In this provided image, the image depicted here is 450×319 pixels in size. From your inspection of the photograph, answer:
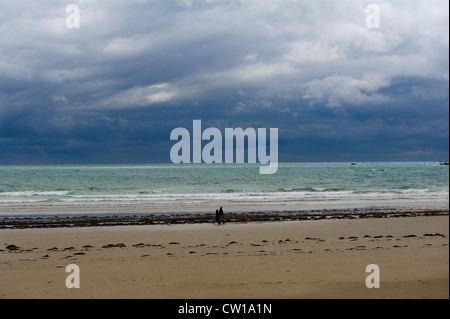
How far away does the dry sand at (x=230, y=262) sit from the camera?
8.98 m

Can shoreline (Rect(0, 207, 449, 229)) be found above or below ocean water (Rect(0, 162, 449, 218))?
below

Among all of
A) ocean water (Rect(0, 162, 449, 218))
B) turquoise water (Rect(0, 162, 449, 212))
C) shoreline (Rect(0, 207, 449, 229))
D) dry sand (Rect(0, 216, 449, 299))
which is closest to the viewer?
dry sand (Rect(0, 216, 449, 299))

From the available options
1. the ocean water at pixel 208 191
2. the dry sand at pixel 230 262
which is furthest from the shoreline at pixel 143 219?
the ocean water at pixel 208 191

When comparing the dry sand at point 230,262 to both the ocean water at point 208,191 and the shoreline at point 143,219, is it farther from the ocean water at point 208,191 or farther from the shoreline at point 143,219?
the ocean water at point 208,191

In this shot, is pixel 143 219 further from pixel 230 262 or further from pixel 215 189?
pixel 215 189

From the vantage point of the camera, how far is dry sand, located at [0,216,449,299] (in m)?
8.98

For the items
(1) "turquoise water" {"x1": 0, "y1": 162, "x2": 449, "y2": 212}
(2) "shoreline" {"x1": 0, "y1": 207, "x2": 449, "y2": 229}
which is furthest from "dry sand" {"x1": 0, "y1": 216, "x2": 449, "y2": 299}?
(1) "turquoise water" {"x1": 0, "y1": 162, "x2": 449, "y2": 212}

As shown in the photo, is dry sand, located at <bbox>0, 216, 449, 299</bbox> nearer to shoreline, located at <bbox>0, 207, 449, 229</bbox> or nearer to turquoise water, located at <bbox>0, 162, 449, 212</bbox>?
shoreline, located at <bbox>0, 207, 449, 229</bbox>

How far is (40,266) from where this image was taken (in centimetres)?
1194

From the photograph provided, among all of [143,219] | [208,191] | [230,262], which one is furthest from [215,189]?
[230,262]

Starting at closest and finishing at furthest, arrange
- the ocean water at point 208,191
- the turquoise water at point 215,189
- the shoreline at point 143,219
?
the shoreline at point 143,219, the ocean water at point 208,191, the turquoise water at point 215,189

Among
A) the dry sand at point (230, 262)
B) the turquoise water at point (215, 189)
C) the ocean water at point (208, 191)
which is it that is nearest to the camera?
the dry sand at point (230, 262)

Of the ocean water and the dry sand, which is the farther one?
the ocean water
